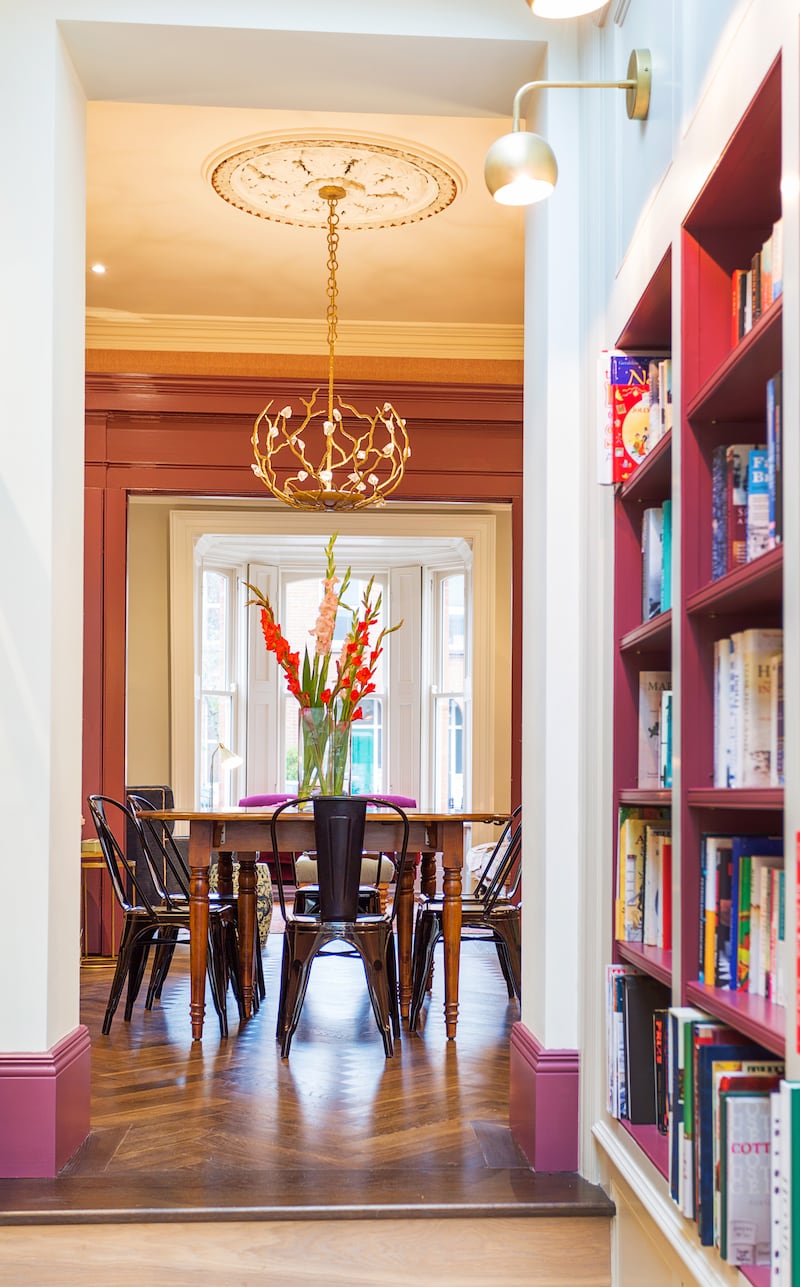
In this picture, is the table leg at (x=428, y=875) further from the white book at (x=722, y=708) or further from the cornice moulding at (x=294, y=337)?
the white book at (x=722, y=708)

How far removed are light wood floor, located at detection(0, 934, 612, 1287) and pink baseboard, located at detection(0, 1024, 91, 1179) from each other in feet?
0.15

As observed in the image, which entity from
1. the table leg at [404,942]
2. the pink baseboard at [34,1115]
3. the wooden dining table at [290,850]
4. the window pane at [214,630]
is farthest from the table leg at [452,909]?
→ the window pane at [214,630]

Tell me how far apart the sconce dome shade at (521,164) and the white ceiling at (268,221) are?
0.89 m

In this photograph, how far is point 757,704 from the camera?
1.92m

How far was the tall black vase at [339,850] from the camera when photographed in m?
3.99

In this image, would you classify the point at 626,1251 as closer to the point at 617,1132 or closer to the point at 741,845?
the point at 617,1132

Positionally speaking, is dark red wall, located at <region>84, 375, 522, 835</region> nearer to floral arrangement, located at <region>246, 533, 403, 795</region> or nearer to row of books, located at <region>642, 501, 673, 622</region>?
floral arrangement, located at <region>246, 533, 403, 795</region>

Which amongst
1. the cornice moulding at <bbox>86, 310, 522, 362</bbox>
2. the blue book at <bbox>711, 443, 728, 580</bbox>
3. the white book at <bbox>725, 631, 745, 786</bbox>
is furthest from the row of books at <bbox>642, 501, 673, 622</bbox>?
the cornice moulding at <bbox>86, 310, 522, 362</bbox>

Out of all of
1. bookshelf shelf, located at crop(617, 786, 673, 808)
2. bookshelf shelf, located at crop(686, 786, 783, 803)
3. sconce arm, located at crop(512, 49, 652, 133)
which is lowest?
bookshelf shelf, located at crop(617, 786, 673, 808)

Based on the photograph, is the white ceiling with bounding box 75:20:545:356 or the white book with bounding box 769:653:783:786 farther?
the white ceiling with bounding box 75:20:545:356

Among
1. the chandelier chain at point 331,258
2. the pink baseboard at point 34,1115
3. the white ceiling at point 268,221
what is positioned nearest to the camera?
the pink baseboard at point 34,1115

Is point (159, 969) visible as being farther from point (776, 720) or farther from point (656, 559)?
point (776, 720)

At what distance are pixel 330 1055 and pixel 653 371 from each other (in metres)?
2.51

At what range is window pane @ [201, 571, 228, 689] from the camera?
382 inches
